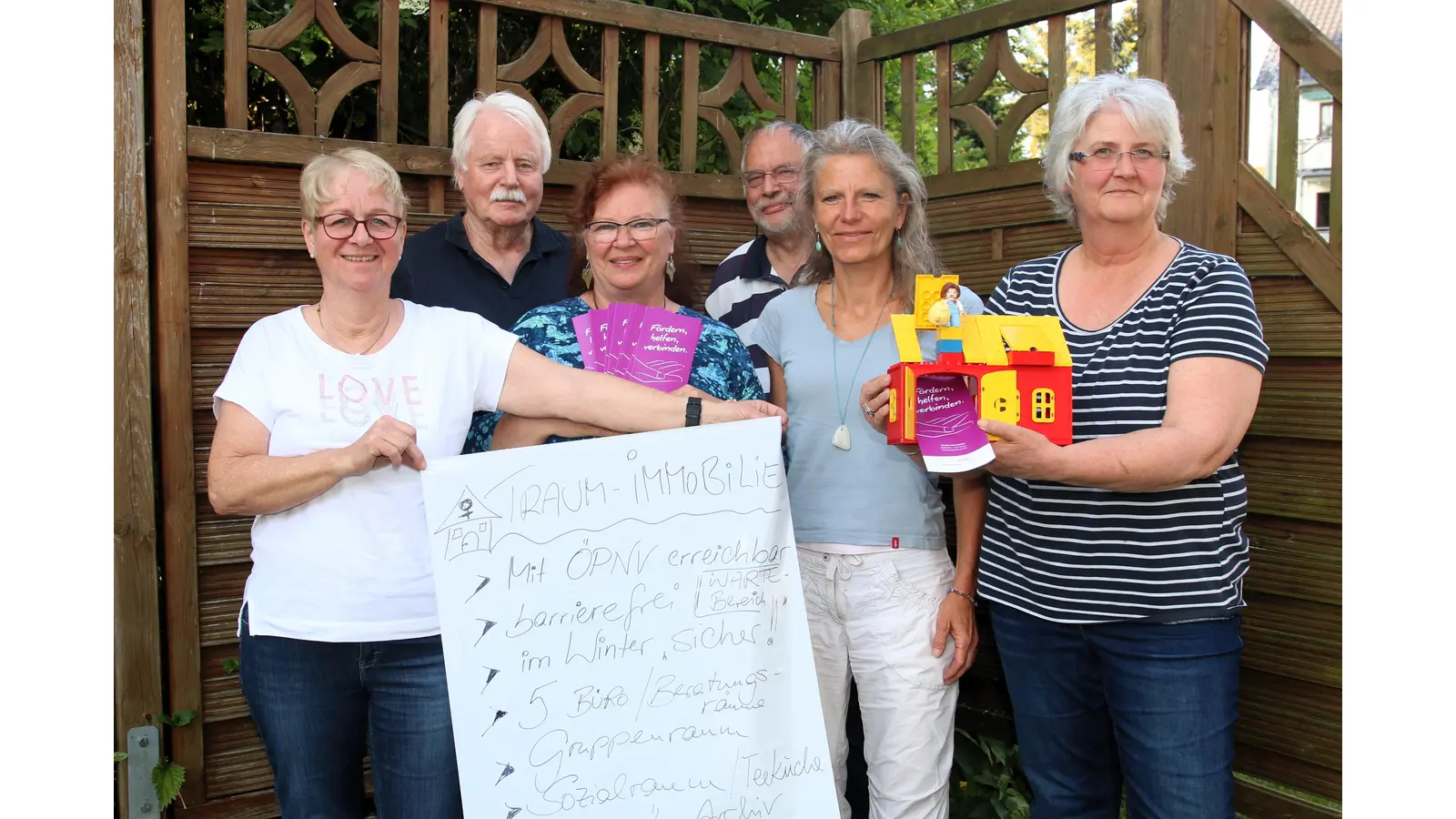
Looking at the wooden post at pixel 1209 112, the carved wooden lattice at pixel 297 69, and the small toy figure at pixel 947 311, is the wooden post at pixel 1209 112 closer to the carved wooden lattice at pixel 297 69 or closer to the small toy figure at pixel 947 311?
the small toy figure at pixel 947 311

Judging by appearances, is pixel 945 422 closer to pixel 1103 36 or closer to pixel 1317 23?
pixel 1103 36

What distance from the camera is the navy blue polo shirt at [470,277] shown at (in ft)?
8.83

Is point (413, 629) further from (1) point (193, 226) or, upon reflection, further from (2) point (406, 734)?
(1) point (193, 226)

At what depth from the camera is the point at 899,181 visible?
2377 millimetres

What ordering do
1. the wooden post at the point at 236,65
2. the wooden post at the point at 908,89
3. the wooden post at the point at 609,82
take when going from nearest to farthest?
the wooden post at the point at 236,65 → the wooden post at the point at 609,82 → the wooden post at the point at 908,89

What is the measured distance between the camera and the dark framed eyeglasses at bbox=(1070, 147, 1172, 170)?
2.02 meters

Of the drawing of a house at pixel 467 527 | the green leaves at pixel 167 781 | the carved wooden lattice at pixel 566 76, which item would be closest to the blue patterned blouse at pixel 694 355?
the drawing of a house at pixel 467 527

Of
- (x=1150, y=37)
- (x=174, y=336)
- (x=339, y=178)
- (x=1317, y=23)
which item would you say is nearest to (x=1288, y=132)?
(x=1150, y=37)

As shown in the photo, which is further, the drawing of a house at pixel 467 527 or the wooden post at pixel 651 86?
the wooden post at pixel 651 86

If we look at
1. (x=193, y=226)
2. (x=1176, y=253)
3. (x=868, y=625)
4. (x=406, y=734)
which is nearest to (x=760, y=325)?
(x=868, y=625)

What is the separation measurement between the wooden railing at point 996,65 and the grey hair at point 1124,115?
0.86 metres

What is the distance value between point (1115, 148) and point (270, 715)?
195 cm

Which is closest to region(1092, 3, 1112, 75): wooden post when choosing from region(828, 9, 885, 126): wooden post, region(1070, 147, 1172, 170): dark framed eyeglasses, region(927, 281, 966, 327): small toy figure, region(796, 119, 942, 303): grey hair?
region(828, 9, 885, 126): wooden post

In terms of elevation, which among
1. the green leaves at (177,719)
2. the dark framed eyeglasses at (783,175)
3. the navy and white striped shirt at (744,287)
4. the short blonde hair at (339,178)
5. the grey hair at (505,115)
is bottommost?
the green leaves at (177,719)
